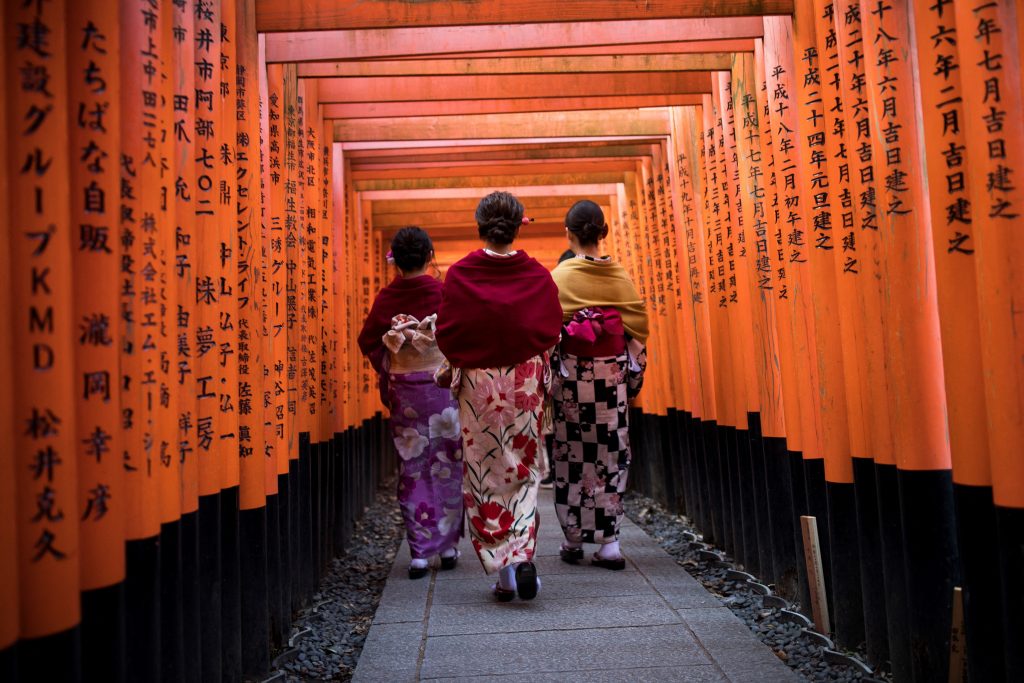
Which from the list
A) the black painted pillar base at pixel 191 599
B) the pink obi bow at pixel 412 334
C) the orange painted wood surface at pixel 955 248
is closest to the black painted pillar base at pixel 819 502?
the orange painted wood surface at pixel 955 248

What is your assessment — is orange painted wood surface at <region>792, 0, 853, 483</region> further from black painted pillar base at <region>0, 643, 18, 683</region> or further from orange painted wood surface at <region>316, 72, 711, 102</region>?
black painted pillar base at <region>0, 643, 18, 683</region>

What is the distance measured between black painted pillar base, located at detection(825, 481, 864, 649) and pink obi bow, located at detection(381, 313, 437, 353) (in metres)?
2.70

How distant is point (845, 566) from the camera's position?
3660 millimetres

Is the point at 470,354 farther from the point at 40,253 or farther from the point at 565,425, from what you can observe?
the point at 40,253

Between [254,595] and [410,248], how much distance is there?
2659mm

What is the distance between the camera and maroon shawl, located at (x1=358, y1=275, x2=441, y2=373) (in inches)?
217

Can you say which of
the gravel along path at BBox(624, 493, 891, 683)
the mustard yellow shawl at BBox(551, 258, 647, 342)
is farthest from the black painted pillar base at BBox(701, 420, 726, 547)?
the mustard yellow shawl at BBox(551, 258, 647, 342)

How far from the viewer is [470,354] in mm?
4500

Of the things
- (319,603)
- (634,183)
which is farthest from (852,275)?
(634,183)

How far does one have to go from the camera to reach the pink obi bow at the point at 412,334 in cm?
536

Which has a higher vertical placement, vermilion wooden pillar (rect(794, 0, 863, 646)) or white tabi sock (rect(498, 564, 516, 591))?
vermilion wooden pillar (rect(794, 0, 863, 646))

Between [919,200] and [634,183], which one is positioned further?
[634,183]

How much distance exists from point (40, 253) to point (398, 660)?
2.45m

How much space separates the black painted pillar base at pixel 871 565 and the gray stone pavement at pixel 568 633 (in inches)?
14.7
